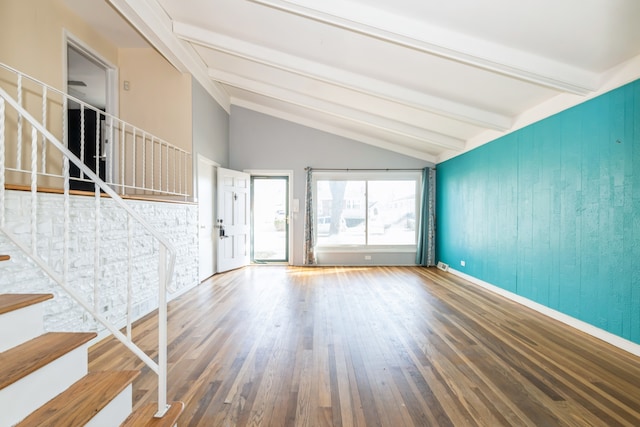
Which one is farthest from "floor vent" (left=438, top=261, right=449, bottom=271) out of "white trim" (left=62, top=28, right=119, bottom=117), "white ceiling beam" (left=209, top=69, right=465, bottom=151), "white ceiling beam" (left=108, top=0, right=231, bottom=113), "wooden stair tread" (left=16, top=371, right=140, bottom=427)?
"white trim" (left=62, top=28, right=119, bottom=117)

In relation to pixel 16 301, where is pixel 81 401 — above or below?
below

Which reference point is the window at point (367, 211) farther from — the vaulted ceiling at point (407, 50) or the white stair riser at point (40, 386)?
the white stair riser at point (40, 386)

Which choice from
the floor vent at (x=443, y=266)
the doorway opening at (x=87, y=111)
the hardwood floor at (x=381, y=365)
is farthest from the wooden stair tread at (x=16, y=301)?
the floor vent at (x=443, y=266)

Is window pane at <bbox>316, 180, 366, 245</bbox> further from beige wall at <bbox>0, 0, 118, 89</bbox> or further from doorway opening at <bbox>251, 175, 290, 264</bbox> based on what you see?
beige wall at <bbox>0, 0, 118, 89</bbox>

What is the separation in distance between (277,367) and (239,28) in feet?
12.4

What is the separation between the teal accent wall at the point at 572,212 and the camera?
275 cm

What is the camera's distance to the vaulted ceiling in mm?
2562

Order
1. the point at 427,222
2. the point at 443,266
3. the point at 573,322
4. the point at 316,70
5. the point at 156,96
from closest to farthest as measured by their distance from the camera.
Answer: the point at 573,322 < the point at 316,70 < the point at 156,96 < the point at 443,266 < the point at 427,222

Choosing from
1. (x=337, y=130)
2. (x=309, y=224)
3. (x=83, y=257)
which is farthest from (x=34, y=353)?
(x=337, y=130)

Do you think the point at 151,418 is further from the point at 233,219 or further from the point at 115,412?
the point at 233,219

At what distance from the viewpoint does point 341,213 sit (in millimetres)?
7230

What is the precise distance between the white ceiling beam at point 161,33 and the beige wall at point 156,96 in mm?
292

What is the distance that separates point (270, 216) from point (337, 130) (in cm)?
252

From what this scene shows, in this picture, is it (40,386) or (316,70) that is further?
(316,70)
